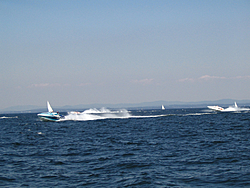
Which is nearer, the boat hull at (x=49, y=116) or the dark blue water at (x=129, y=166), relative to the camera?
the dark blue water at (x=129, y=166)

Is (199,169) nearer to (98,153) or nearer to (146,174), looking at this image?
(146,174)

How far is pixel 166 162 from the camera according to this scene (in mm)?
22906

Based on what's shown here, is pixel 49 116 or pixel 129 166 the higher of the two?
pixel 49 116

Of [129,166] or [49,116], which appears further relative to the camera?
[49,116]

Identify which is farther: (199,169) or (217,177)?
(199,169)

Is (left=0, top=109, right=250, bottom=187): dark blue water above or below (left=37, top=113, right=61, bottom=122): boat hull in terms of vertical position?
below

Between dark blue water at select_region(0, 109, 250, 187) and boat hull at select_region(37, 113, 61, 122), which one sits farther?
boat hull at select_region(37, 113, 61, 122)

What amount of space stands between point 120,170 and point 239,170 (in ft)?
28.6

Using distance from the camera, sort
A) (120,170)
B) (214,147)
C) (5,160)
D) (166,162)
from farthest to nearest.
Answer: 1. (214,147)
2. (5,160)
3. (166,162)
4. (120,170)

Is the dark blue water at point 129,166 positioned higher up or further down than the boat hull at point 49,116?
further down

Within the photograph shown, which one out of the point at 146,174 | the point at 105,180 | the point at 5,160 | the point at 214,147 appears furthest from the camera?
the point at 214,147

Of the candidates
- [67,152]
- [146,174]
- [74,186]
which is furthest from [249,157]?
[67,152]

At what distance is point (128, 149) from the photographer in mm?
29797

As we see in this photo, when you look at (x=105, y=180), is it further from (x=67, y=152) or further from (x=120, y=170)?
(x=67, y=152)
